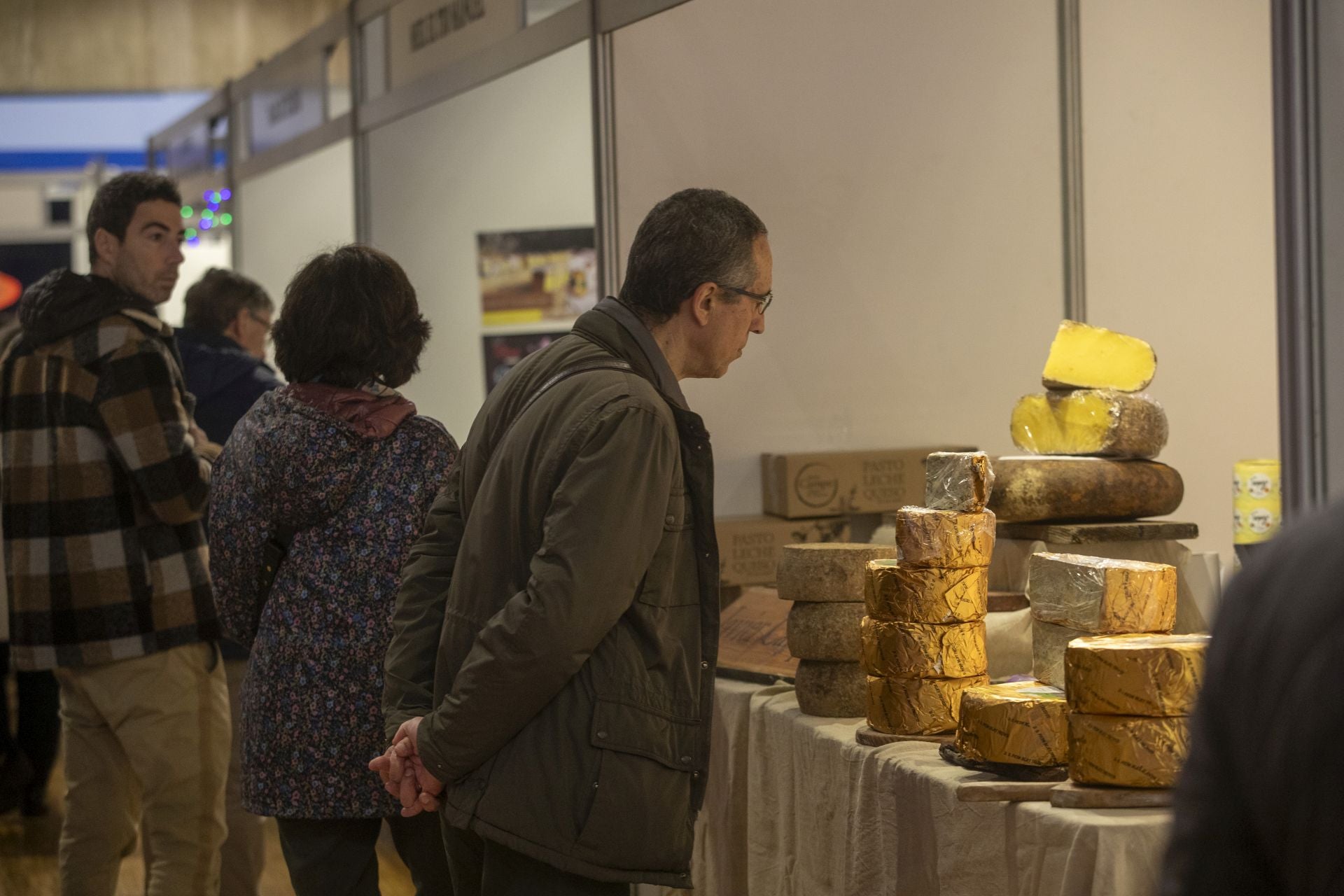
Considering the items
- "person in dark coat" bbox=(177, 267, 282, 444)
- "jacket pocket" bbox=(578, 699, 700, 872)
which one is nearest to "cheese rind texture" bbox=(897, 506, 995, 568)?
"jacket pocket" bbox=(578, 699, 700, 872)

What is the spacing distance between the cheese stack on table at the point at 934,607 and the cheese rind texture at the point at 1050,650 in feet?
0.36

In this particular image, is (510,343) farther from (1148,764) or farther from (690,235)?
(1148,764)

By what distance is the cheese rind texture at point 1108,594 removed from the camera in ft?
7.40

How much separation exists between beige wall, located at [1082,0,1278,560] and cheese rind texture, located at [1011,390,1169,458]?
0.92 meters

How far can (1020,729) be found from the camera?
2.21m

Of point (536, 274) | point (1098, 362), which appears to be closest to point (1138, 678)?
point (1098, 362)

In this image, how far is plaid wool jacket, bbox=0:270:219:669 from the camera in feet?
10.8

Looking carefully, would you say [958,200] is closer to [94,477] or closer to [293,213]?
[94,477]

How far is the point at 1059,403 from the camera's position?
3.07m

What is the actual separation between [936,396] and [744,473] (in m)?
0.56

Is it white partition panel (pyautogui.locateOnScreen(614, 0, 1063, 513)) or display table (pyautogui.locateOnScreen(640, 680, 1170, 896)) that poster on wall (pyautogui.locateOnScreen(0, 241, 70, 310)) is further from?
display table (pyautogui.locateOnScreen(640, 680, 1170, 896))

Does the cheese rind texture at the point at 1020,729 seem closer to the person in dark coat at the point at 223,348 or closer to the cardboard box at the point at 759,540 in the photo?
the cardboard box at the point at 759,540

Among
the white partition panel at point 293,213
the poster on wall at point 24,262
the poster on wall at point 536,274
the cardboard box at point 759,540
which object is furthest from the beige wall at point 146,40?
the cardboard box at point 759,540

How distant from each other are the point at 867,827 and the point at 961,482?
0.61m
